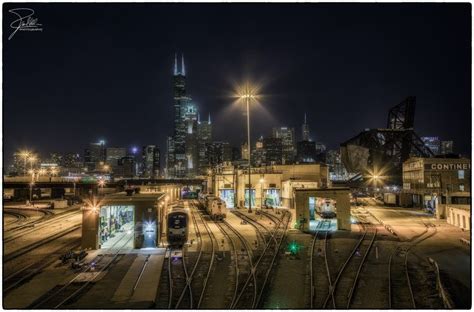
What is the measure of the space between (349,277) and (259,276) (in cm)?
412

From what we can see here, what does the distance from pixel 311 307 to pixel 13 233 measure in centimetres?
3026

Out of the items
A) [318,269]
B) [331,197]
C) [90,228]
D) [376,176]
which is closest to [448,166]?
[331,197]

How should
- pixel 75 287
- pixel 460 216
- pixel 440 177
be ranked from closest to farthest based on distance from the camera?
pixel 75 287 < pixel 460 216 < pixel 440 177

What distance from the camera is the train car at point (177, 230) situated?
23.5 m

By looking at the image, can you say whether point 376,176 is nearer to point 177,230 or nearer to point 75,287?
point 177,230

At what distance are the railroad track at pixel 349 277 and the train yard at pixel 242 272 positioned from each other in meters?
0.04

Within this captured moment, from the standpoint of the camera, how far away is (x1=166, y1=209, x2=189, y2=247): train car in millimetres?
23484

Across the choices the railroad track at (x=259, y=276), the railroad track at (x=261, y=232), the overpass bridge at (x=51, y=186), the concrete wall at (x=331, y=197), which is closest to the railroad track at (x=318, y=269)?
the concrete wall at (x=331, y=197)

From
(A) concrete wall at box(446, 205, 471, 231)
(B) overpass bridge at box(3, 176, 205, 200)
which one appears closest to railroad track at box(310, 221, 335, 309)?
(A) concrete wall at box(446, 205, 471, 231)

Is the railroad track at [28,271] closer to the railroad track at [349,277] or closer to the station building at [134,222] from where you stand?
the station building at [134,222]

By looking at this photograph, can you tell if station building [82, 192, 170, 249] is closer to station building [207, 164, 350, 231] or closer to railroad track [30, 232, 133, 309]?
railroad track [30, 232, 133, 309]

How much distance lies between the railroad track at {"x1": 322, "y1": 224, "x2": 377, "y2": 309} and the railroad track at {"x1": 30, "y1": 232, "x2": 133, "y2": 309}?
9.44 m

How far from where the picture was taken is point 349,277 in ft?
54.3

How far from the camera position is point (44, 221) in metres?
42.0
